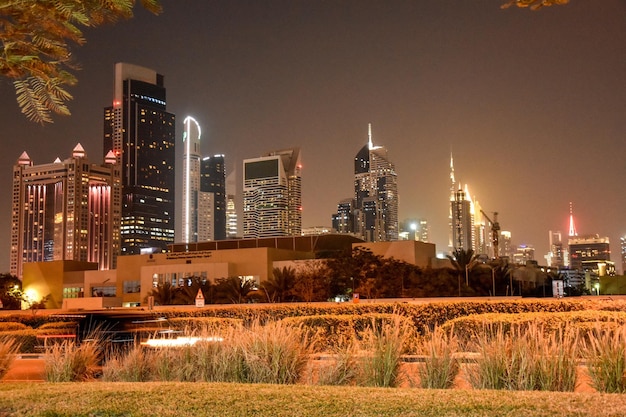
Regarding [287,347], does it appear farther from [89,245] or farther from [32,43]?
[89,245]

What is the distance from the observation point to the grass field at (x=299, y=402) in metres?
6.48

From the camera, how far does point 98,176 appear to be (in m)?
192

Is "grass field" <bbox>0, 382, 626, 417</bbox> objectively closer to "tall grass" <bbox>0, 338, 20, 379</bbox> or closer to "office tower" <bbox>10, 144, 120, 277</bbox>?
"tall grass" <bbox>0, 338, 20, 379</bbox>

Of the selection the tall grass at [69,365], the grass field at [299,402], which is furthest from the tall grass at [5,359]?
the grass field at [299,402]

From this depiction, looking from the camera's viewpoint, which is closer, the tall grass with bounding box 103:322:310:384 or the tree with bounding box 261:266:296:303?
the tall grass with bounding box 103:322:310:384

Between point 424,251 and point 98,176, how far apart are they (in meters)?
149

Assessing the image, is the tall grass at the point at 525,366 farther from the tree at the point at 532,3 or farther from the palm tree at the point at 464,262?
the palm tree at the point at 464,262

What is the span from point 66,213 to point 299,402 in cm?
19310

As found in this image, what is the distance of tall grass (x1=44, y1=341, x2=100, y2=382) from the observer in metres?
10.5

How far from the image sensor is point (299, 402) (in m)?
7.03

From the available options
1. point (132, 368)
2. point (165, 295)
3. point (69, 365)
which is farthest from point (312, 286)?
point (132, 368)

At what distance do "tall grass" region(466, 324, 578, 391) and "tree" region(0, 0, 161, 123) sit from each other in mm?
5680

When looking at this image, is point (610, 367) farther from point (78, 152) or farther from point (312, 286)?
point (78, 152)

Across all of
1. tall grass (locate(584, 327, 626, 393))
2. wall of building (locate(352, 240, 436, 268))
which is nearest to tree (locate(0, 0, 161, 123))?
tall grass (locate(584, 327, 626, 393))
